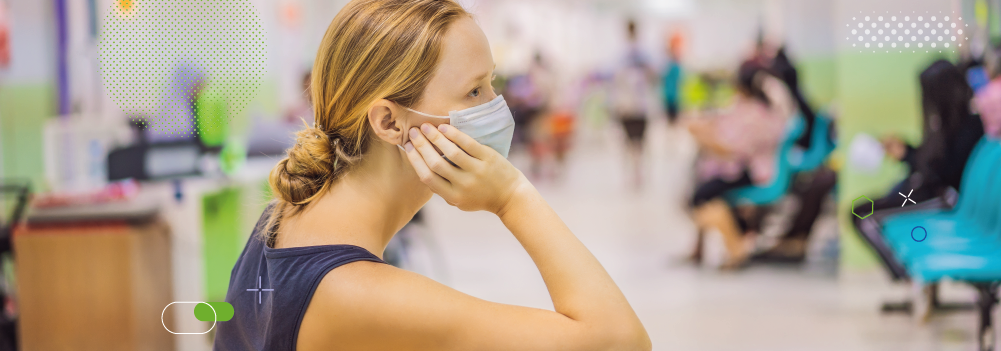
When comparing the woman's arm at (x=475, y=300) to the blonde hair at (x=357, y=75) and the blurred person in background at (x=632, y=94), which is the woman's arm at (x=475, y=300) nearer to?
the blonde hair at (x=357, y=75)

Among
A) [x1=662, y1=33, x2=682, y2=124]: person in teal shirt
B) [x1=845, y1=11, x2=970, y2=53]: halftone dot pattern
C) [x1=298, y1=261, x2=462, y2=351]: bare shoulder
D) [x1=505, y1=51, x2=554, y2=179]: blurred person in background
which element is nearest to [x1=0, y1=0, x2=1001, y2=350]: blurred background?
[x1=845, y1=11, x2=970, y2=53]: halftone dot pattern

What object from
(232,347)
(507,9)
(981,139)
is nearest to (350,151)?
(232,347)

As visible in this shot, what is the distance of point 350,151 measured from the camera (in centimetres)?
109

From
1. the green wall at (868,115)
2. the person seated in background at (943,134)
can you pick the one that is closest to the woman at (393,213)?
the person seated in background at (943,134)

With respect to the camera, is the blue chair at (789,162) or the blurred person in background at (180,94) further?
the blue chair at (789,162)

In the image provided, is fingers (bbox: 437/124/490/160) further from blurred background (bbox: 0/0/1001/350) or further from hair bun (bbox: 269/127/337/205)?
blurred background (bbox: 0/0/1001/350)

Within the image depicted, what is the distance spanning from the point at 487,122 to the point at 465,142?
101mm

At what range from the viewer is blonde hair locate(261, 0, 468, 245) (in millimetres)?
1002

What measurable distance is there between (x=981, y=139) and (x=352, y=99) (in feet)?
7.77

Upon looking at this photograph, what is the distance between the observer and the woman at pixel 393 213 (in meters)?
0.92

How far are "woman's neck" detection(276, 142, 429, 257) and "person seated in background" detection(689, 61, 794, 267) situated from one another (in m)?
3.87

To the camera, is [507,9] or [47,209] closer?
[47,209]

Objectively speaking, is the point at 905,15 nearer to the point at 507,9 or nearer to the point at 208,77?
the point at 208,77

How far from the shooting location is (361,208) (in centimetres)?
106
